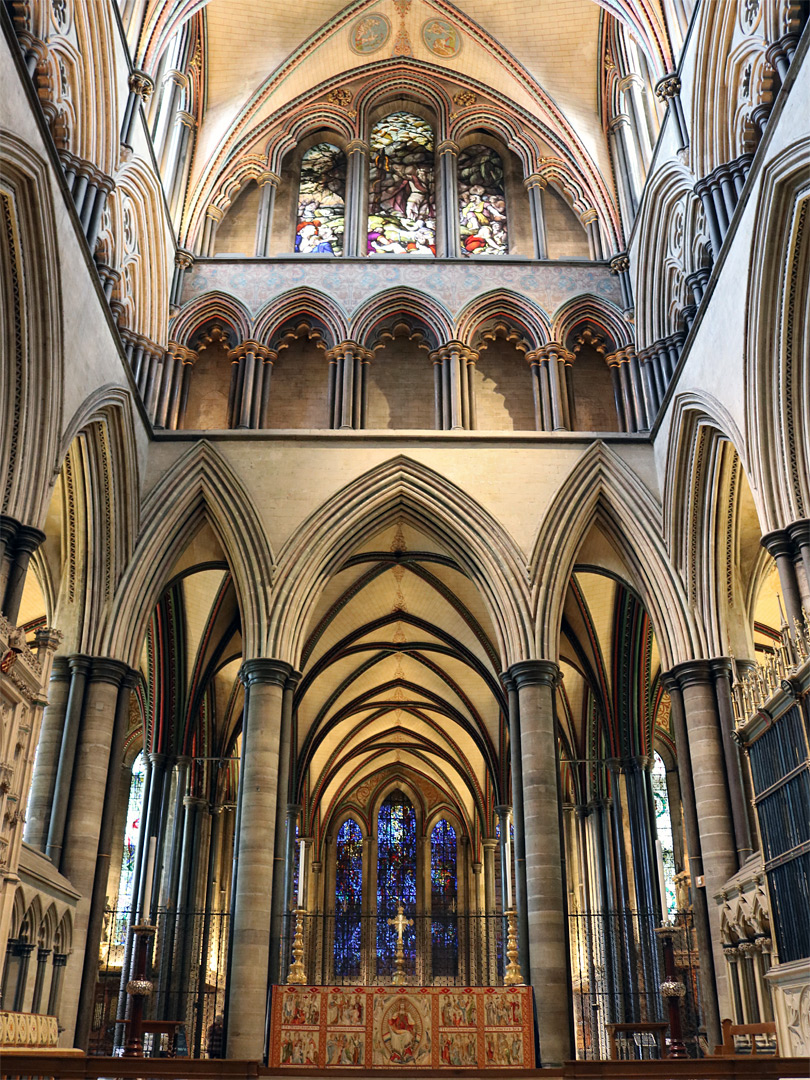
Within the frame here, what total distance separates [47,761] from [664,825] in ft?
43.3

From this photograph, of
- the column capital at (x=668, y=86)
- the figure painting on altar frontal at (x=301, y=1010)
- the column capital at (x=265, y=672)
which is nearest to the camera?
the figure painting on altar frontal at (x=301, y=1010)

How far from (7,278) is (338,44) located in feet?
35.4

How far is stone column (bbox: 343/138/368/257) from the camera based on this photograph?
659 inches

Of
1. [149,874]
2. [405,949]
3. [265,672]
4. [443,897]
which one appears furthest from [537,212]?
[443,897]

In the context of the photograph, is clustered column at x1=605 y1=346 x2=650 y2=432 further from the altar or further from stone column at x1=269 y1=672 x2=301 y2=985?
the altar

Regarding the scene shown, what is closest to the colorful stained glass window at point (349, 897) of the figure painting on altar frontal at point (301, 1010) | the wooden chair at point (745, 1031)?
the figure painting on altar frontal at point (301, 1010)

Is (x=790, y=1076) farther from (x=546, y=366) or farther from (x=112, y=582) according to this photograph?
(x=546, y=366)

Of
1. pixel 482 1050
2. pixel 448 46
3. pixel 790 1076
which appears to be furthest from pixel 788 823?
pixel 448 46

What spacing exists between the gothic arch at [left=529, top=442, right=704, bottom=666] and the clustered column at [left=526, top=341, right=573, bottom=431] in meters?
0.87

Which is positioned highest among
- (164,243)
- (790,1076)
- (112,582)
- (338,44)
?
(338,44)

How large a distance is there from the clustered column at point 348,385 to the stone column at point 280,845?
3837 millimetres

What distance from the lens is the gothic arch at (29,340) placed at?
1002cm

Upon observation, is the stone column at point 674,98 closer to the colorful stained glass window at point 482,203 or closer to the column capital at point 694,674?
the colorful stained glass window at point 482,203

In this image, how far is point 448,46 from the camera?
18.7 metres
